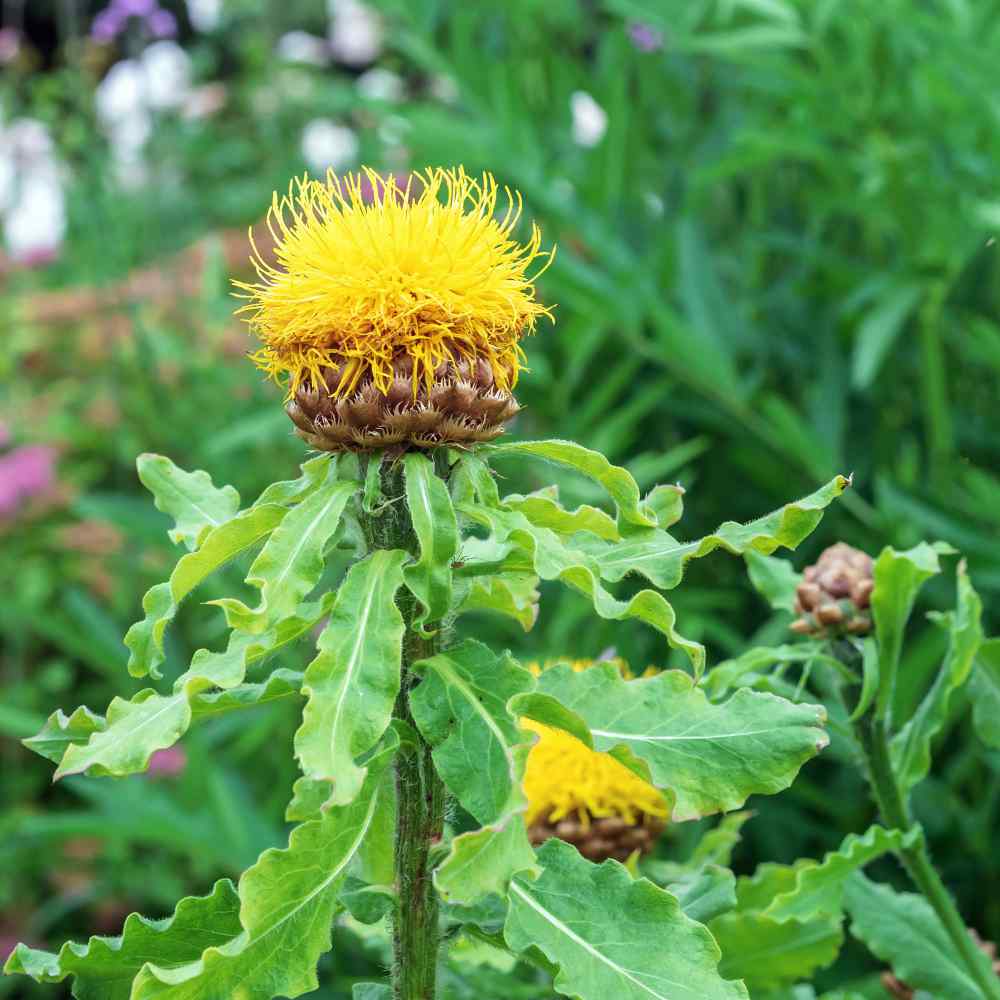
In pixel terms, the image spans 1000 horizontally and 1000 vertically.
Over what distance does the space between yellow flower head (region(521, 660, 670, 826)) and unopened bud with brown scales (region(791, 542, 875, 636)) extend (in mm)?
227

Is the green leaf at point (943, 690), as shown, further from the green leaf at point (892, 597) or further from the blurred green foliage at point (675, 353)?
the blurred green foliage at point (675, 353)

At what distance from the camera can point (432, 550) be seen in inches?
33.0

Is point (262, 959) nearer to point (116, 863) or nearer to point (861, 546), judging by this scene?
point (861, 546)

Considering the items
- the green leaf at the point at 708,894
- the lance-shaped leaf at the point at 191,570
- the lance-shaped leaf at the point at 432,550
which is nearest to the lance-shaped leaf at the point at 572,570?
the lance-shaped leaf at the point at 432,550

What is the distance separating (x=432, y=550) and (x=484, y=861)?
0.62 ft

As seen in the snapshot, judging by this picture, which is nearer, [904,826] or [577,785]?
[904,826]

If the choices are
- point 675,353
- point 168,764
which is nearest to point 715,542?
point 675,353

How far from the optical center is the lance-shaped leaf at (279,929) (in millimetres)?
800

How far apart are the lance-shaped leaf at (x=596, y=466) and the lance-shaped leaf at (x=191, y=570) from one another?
0.53 ft

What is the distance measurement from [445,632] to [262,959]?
0.24m

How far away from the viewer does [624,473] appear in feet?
2.87

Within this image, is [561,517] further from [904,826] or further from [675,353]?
[675,353]

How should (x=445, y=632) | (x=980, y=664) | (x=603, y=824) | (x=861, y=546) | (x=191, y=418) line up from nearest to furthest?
1. (x=445, y=632)
2. (x=980, y=664)
3. (x=603, y=824)
4. (x=861, y=546)
5. (x=191, y=418)

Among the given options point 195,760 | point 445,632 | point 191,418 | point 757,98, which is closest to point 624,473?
point 445,632
